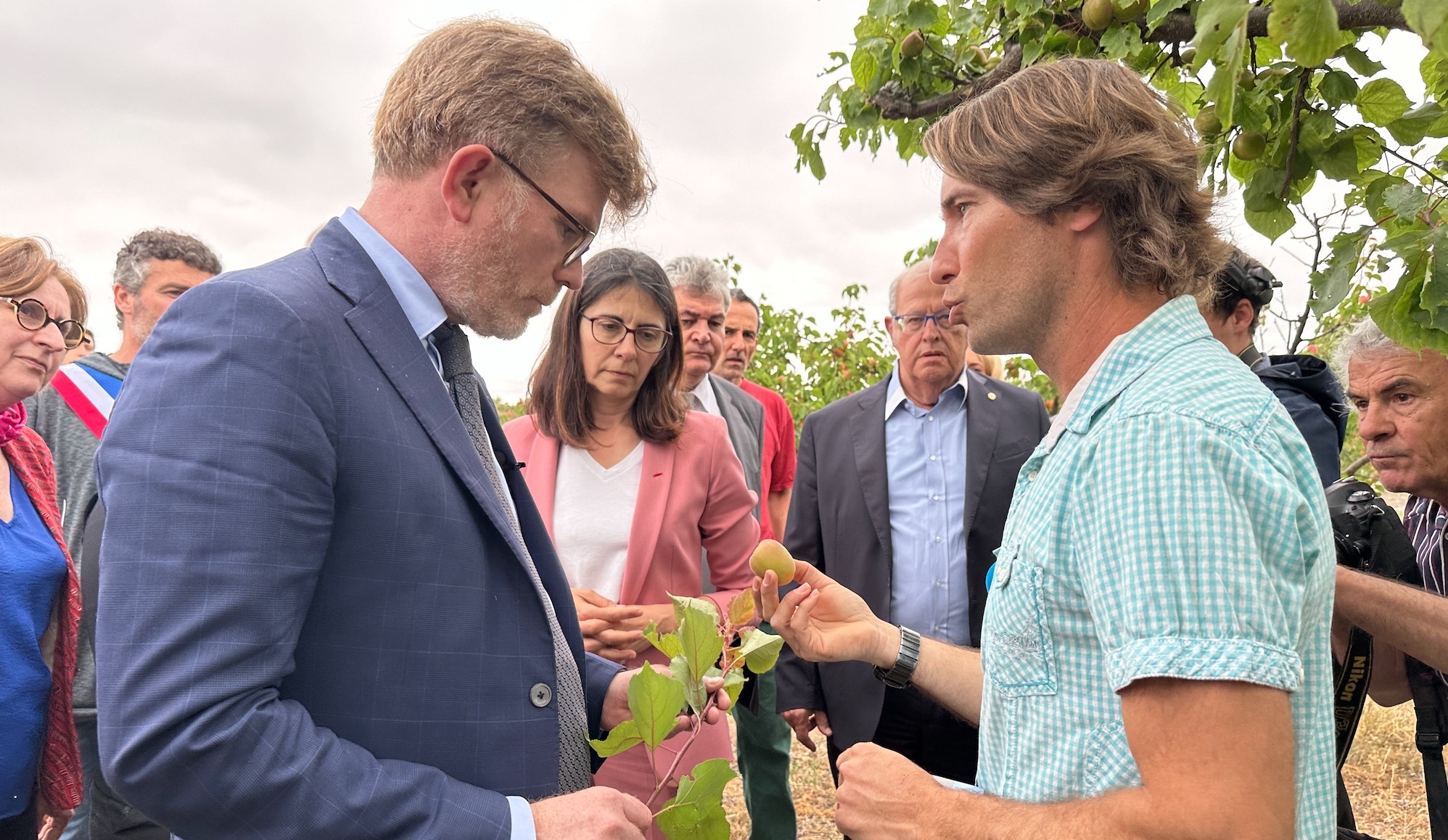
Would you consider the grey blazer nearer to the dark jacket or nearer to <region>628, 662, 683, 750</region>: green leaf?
the dark jacket

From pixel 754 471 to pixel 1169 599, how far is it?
3654 millimetres

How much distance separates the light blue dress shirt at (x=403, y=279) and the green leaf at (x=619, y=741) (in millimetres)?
679

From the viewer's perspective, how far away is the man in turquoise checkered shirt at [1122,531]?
3.85 feet

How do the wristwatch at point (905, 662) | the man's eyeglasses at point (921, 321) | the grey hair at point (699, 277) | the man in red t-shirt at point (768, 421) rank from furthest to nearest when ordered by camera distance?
the man in red t-shirt at point (768, 421)
the grey hair at point (699, 277)
the man's eyeglasses at point (921, 321)
the wristwatch at point (905, 662)

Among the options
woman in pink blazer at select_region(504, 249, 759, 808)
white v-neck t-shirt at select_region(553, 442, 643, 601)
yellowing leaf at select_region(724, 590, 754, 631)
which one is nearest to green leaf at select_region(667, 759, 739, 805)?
yellowing leaf at select_region(724, 590, 754, 631)

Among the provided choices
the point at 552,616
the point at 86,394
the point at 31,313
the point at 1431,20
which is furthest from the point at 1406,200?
the point at 86,394

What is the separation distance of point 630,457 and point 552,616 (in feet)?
5.73

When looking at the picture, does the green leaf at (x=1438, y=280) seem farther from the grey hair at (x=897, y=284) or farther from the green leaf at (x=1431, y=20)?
the grey hair at (x=897, y=284)

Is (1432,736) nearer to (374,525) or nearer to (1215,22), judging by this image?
(1215,22)

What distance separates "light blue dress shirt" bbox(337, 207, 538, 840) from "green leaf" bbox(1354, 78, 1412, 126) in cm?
195

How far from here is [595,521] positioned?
3.27m

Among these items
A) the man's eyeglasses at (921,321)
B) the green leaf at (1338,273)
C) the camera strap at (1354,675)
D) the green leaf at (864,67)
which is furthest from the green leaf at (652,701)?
the man's eyeglasses at (921,321)

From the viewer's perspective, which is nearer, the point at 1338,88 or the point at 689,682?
the point at 689,682

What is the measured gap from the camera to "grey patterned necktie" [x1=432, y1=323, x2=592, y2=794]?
1.75 meters
